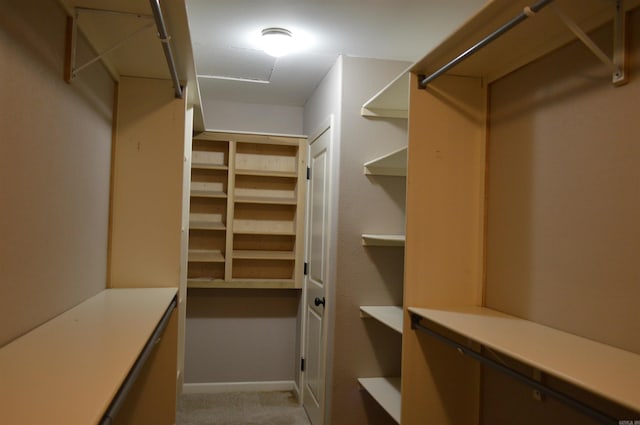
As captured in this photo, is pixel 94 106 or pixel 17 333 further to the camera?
pixel 94 106

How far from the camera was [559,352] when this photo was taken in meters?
1.30

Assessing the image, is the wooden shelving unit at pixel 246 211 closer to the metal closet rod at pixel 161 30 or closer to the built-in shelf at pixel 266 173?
the built-in shelf at pixel 266 173

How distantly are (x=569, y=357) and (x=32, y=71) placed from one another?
176 centimetres

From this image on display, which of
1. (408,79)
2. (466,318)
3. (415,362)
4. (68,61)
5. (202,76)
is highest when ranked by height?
(202,76)

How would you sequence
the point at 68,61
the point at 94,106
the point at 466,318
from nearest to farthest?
the point at 68,61 → the point at 466,318 → the point at 94,106

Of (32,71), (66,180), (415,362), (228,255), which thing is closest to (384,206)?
(415,362)

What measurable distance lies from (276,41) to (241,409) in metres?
2.80

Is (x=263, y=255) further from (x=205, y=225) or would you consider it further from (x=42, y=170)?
(x=42, y=170)

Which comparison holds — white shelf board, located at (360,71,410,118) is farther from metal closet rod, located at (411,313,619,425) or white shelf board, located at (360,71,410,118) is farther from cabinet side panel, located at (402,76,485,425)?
metal closet rod, located at (411,313,619,425)

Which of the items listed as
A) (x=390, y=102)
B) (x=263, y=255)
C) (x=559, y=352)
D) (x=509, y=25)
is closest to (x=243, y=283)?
(x=263, y=255)

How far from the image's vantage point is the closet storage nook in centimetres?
133

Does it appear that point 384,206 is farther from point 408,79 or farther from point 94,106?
point 94,106

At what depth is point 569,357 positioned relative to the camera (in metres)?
1.25

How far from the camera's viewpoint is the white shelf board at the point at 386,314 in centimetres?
234
